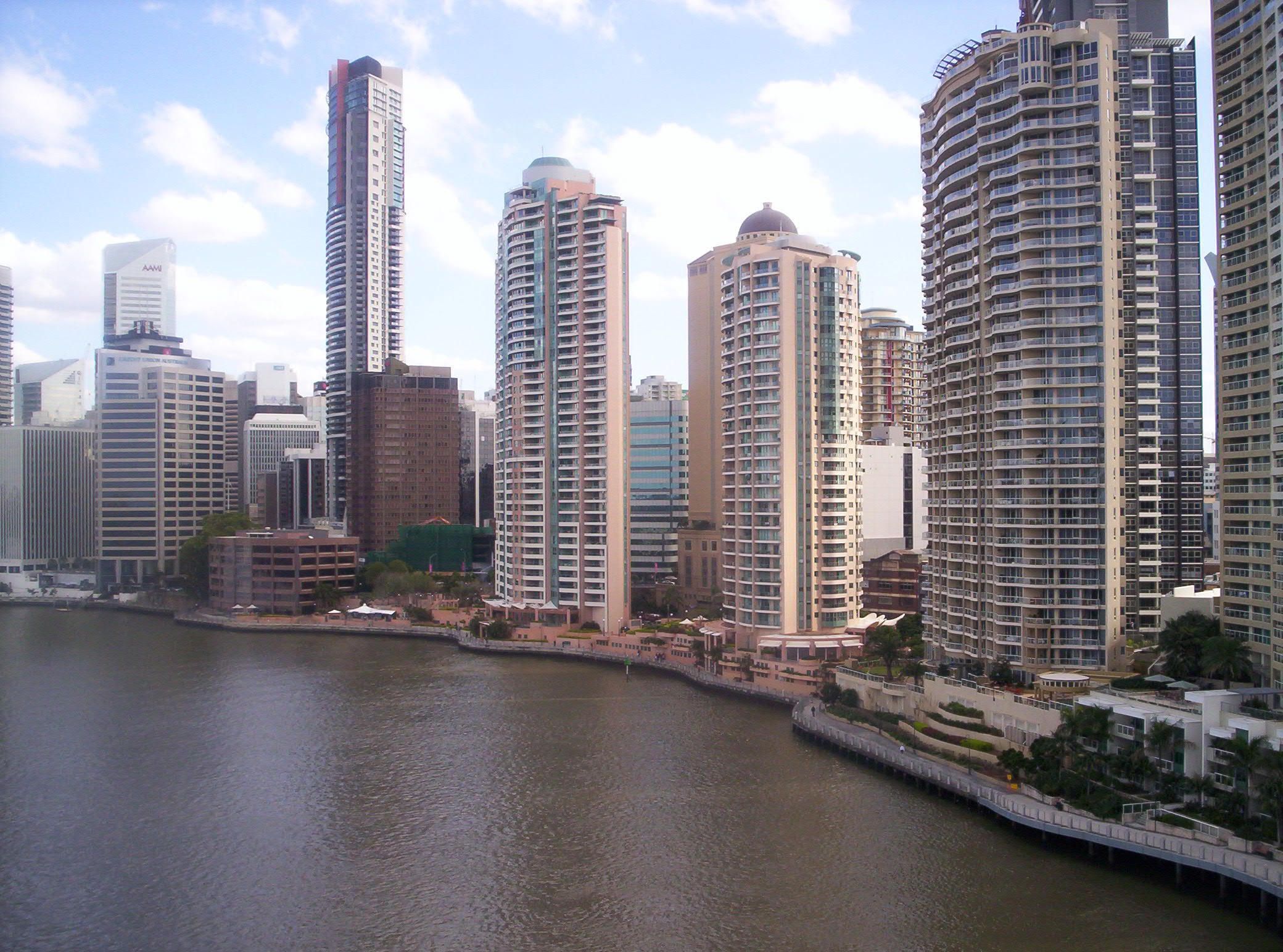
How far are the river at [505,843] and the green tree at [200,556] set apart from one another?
158ft

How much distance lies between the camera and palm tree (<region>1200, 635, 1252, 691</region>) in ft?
111

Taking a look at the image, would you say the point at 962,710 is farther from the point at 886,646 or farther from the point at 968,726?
the point at 886,646

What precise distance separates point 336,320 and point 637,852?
11613cm

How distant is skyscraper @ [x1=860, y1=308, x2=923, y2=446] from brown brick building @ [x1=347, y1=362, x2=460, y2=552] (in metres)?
45.6

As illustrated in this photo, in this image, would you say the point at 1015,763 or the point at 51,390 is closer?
the point at 1015,763

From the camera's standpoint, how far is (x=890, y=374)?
317 feet

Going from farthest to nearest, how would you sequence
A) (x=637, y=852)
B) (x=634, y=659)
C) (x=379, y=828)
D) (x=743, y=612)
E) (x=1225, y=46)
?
1. (x=634, y=659)
2. (x=743, y=612)
3. (x=1225, y=46)
4. (x=379, y=828)
5. (x=637, y=852)

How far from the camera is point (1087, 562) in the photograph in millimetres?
41250

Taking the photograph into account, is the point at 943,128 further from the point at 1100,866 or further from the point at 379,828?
the point at 379,828

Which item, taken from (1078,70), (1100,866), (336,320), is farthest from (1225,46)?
(336,320)

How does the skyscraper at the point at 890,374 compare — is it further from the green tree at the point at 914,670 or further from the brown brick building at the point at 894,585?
the green tree at the point at 914,670

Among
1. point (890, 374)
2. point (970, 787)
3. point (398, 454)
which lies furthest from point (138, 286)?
point (970, 787)

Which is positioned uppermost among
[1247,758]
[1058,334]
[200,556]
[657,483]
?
[1058,334]

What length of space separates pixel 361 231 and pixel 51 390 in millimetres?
46468
